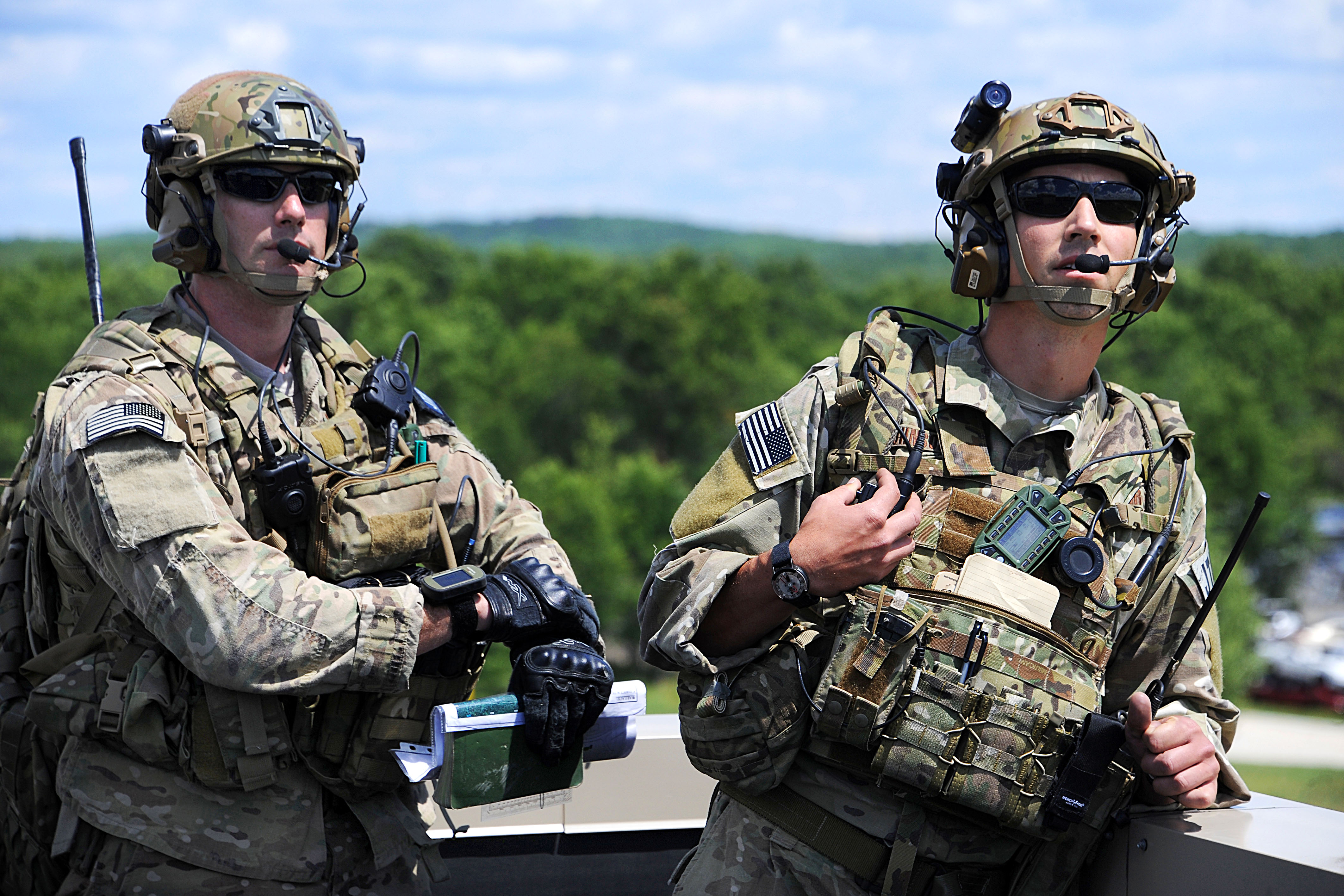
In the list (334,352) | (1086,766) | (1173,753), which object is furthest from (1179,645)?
(334,352)

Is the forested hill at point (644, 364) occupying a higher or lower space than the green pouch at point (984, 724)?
lower

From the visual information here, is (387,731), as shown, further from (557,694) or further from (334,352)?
(334,352)

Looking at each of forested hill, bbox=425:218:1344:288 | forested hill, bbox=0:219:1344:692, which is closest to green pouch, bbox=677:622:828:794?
forested hill, bbox=0:219:1344:692

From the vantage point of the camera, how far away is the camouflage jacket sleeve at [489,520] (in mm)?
3963

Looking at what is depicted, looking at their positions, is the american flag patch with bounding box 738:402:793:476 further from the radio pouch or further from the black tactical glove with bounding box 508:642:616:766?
the radio pouch

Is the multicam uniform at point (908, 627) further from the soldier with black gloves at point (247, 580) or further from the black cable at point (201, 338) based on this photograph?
the black cable at point (201, 338)

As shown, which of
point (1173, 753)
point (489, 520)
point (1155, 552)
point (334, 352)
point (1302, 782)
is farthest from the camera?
point (1302, 782)

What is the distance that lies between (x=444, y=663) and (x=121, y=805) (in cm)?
94

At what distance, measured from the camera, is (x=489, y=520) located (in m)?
4.04

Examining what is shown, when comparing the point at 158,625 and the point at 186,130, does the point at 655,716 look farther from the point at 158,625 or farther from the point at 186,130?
the point at 186,130

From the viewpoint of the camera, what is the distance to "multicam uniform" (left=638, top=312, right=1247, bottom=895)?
3.13 m

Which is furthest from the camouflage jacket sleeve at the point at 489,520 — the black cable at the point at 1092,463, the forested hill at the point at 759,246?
the forested hill at the point at 759,246

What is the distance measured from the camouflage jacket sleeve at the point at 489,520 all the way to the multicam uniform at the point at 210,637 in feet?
0.06

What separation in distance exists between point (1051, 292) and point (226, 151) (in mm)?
2421
